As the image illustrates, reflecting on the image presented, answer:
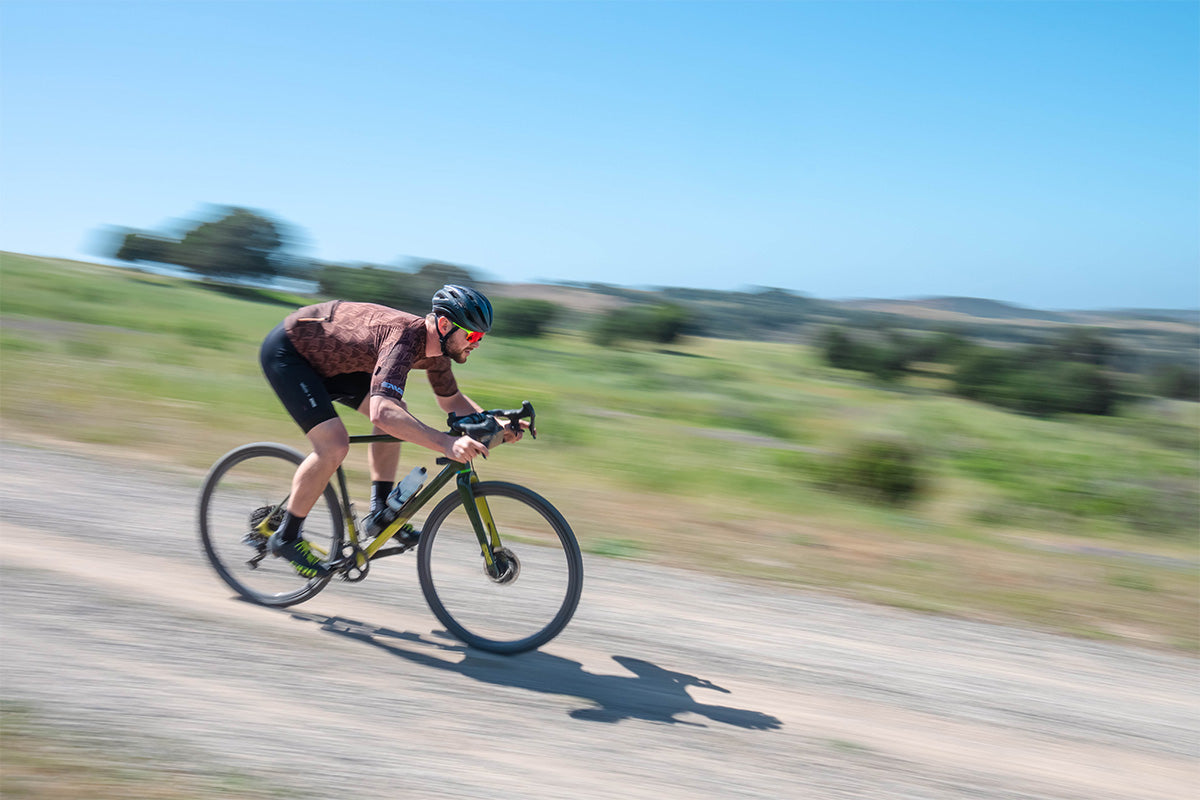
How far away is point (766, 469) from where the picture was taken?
11.0 meters

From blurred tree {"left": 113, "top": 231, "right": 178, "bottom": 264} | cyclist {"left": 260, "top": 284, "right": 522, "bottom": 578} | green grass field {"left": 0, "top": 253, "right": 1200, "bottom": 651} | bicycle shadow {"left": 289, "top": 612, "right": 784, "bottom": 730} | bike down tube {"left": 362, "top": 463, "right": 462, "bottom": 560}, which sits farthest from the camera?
blurred tree {"left": 113, "top": 231, "right": 178, "bottom": 264}

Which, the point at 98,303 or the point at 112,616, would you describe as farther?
the point at 98,303

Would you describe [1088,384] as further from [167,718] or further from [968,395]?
[167,718]

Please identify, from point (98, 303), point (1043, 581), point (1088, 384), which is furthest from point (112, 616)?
point (1088, 384)

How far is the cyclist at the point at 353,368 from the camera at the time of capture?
13.6 ft

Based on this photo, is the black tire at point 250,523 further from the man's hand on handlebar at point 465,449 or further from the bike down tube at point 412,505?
the man's hand on handlebar at point 465,449

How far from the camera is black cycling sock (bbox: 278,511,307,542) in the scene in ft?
15.1

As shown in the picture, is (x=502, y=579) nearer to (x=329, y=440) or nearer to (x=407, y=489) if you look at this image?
(x=407, y=489)

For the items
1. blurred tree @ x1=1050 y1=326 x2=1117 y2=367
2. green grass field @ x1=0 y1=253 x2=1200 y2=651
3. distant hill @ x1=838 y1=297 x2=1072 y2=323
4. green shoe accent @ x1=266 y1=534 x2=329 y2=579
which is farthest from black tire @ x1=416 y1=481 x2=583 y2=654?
distant hill @ x1=838 y1=297 x2=1072 y2=323

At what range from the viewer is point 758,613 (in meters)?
5.51

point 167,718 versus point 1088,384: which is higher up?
point 1088,384

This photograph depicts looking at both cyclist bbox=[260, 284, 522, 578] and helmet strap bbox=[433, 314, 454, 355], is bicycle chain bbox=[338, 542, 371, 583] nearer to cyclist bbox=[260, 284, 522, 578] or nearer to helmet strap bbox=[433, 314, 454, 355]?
cyclist bbox=[260, 284, 522, 578]

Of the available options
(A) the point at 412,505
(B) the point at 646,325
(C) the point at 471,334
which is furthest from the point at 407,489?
(B) the point at 646,325

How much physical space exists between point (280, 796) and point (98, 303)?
28.3m
